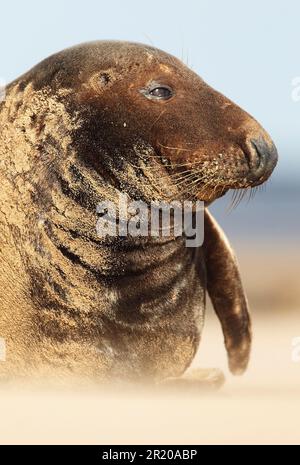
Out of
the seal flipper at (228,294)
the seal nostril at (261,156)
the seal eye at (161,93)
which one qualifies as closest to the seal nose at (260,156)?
the seal nostril at (261,156)

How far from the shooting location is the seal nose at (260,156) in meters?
8.55

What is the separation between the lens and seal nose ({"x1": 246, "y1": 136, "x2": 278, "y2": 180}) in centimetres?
855

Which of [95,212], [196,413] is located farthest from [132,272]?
[196,413]

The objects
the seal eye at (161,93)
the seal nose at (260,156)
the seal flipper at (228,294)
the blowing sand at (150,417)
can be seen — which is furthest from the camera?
the seal flipper at (228,294)

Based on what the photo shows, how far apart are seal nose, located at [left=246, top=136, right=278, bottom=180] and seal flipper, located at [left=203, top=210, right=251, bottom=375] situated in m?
1.46

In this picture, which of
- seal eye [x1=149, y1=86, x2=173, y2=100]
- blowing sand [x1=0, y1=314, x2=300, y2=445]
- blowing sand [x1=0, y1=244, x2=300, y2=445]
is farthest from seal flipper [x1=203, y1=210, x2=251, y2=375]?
seal eye [x1=149, y1=86, x2=173, y2=100]

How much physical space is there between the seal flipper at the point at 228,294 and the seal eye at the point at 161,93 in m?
1.43

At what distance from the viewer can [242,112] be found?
8781mm

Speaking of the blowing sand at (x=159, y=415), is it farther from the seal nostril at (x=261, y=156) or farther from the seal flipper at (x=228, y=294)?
the seal nostril at (x=261, y=156)

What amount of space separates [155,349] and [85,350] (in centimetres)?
58

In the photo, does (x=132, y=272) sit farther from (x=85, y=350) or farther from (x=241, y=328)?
(x=241, y=328)

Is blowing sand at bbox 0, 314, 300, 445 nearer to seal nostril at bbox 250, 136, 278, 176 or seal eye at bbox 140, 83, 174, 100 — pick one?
seal nostril at bbox 250, 136, 278, 176

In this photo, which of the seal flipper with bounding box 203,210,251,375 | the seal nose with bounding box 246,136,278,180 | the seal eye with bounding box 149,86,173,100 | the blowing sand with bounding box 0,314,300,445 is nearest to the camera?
the blowing sand with bounding box 0,314,300,445

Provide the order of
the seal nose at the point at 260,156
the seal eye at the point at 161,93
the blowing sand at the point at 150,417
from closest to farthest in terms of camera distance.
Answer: the blowing sand at the point at 150,417 → the seal nose at the point at 260,156 → the seal eye at the point at 161,93
